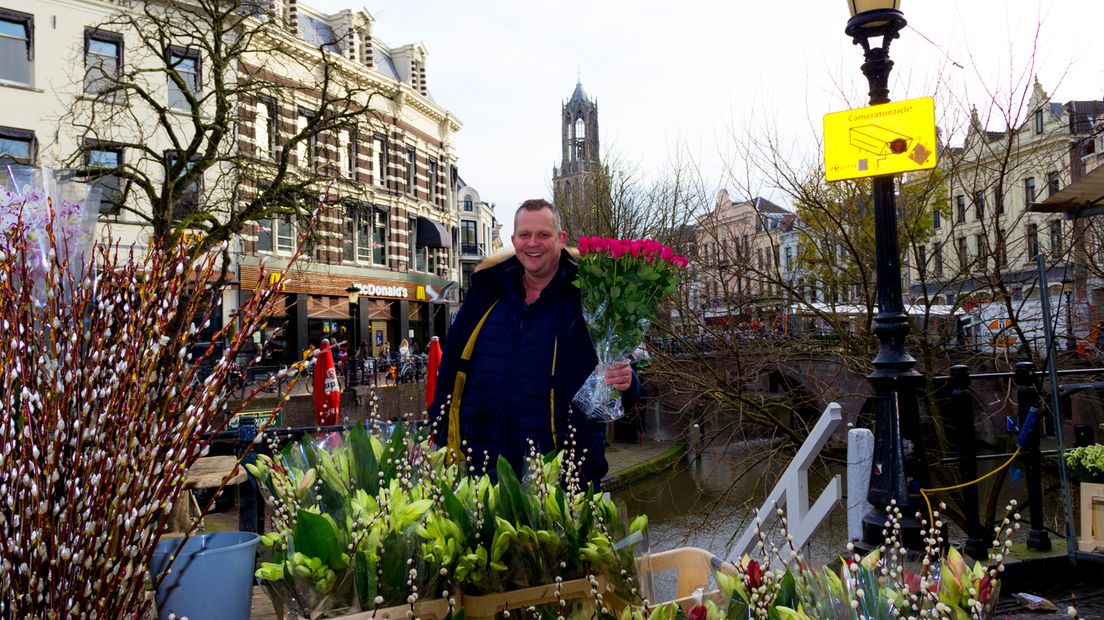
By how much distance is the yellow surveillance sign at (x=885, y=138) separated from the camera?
16.5ft

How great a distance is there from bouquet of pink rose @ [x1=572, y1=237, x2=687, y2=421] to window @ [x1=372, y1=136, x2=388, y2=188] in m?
27.4

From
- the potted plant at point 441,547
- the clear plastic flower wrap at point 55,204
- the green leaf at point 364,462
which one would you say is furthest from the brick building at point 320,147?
the potted plant at point 441,547

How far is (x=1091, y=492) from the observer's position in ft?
16.4

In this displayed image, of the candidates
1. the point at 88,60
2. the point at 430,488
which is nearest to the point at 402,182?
the point at 88,60

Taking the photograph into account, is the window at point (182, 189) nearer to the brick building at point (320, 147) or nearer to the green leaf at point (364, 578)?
the brick building at point (320, 147)

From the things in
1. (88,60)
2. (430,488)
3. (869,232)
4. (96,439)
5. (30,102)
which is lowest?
(430,488)

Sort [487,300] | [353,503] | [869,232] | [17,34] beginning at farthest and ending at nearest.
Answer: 1. [17,34]
2. [869,232]
3. [487,300]
4. [353,503]

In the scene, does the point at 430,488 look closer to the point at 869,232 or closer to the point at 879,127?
the point at 879,127

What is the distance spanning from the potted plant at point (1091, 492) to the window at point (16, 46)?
2204cm

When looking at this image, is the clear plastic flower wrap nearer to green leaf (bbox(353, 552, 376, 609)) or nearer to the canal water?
green leaf (bbox(353, 552, 376, 609))

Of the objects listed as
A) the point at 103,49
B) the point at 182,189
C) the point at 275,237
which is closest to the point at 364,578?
the point at 182,189

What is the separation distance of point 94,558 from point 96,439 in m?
0.20

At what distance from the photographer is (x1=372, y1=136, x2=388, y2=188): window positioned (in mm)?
28875

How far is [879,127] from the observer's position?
5.14m
